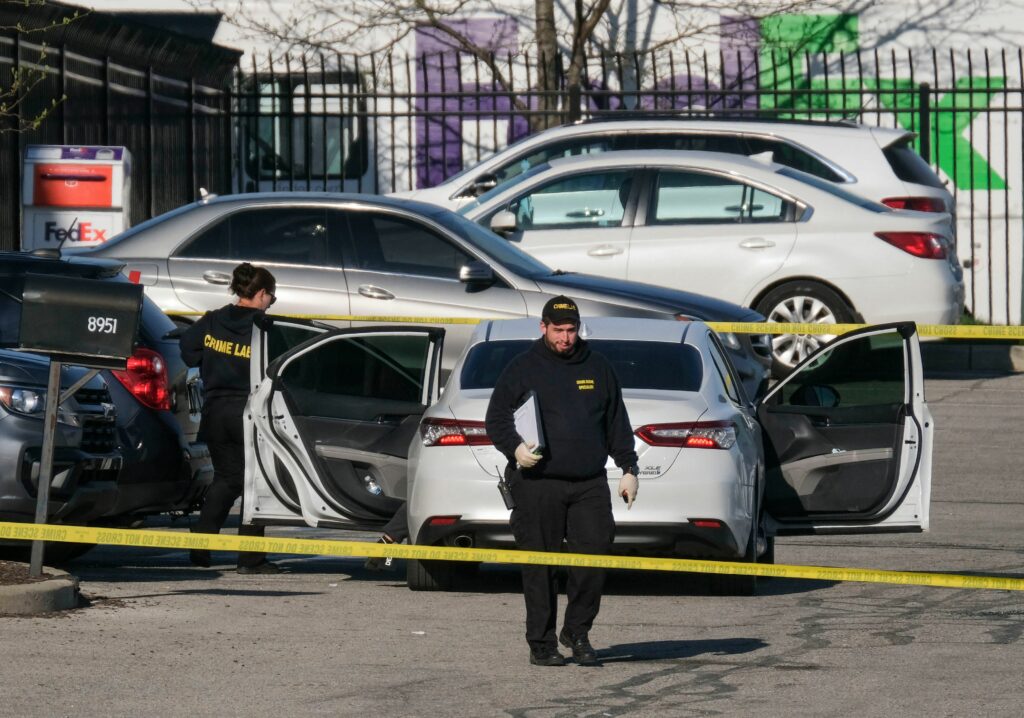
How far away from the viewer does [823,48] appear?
1038 inches

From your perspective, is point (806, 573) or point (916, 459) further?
point (916, 459)

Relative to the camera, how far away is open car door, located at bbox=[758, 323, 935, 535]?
9.45 metres

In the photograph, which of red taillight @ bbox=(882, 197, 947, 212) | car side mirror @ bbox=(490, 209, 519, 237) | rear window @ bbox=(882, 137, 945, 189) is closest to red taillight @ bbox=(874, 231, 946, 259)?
red taillight @ bbox=(882, 197, 947, 212)

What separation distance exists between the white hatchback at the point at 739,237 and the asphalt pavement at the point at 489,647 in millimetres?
4961

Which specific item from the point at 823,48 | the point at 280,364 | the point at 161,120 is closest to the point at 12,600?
the point at 280,364

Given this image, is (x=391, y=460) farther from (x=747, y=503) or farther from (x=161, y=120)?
(x=161, y=120)

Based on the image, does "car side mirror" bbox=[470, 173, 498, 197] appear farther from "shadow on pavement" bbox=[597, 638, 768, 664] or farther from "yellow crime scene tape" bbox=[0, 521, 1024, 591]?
"shadow on pavement" bbox=[597, 638, 768, 664]

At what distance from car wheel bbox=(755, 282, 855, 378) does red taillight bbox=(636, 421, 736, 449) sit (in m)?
6.75

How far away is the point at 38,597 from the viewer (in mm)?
8289

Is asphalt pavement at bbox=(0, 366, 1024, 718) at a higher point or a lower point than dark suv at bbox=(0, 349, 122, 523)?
lower

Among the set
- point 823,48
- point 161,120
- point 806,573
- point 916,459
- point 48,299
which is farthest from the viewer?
point 823,48

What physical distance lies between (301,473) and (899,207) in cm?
844

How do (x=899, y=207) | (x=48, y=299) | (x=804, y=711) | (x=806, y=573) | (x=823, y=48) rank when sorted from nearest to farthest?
(x=804, y=711) < (x=806, y=573) < (x=48, y=299) < (x=899, y=207) < (x=823, y=48)

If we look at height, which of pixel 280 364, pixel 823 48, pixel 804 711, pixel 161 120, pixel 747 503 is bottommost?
pixel 804 711
